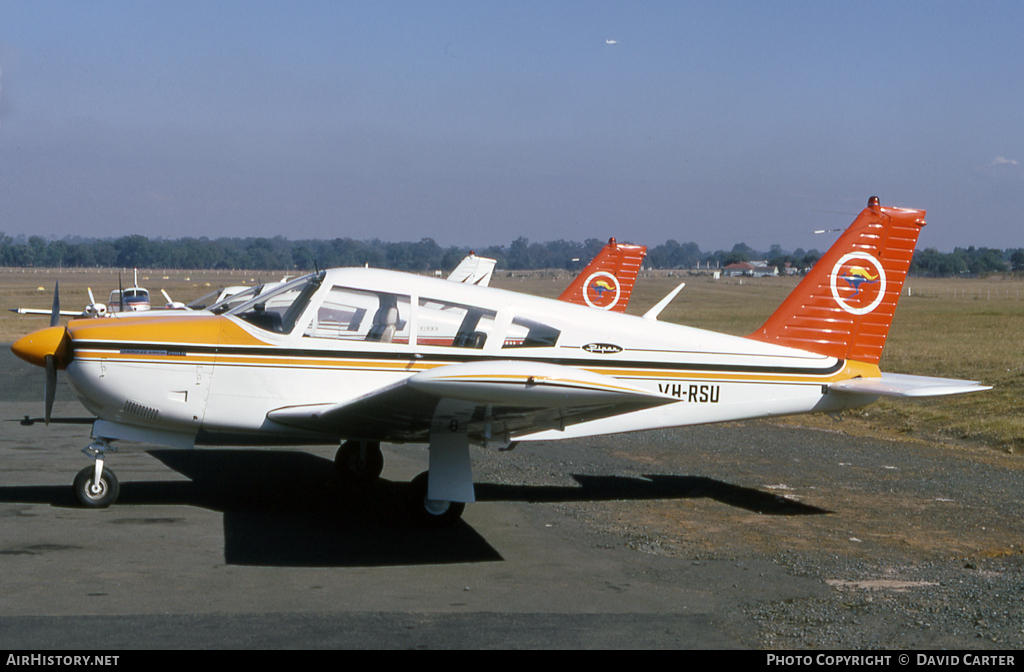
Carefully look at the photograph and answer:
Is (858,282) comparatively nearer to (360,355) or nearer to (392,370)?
(392,370)

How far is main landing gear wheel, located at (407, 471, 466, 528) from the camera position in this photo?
26.2 ft

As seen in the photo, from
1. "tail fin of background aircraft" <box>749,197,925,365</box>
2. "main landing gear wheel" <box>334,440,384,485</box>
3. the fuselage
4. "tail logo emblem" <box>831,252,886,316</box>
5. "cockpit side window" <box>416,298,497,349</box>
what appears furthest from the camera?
"main landing gear wheel" <box>334,440,384,485</box>

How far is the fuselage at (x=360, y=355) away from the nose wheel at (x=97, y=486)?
50 centimetres

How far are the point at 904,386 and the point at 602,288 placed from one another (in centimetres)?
1206

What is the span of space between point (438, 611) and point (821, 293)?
5794 millimetres

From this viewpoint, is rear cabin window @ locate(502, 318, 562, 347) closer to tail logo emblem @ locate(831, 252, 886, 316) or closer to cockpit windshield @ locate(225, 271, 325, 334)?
cockpit windshield @ locate(225, 271, 325, 334)

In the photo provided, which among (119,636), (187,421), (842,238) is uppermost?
(842,238)

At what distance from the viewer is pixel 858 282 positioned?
9.59 meters

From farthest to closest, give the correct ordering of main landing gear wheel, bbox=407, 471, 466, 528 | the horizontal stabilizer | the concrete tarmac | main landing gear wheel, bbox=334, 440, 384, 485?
main landing gear wheel, bbox=334, 440, 384, 485 → the horizontal stabilizer → main landing gear wheel, bbox=407, 471, 466, 528 → the concrete tarmac

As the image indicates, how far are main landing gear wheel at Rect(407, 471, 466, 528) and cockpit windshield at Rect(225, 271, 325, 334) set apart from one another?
6.10 feet

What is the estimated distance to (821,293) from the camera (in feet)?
31.4

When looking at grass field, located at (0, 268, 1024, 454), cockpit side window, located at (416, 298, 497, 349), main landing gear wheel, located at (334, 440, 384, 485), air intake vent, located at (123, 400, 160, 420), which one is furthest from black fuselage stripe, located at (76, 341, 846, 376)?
grass field, located at (0, 268, 1024, 454)
